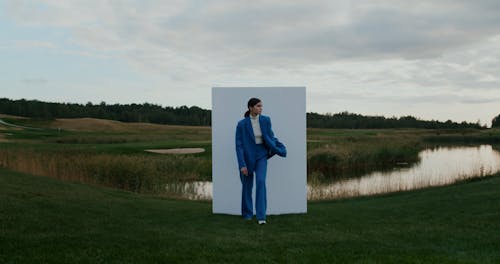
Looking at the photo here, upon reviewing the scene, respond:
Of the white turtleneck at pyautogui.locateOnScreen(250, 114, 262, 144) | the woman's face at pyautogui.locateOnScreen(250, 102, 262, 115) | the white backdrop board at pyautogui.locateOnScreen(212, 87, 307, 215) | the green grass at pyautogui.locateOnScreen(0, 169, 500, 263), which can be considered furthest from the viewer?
the white backdrop board at pyautogui.locateOnScreen(212, 87, 307, 215)

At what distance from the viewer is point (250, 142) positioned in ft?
26.4

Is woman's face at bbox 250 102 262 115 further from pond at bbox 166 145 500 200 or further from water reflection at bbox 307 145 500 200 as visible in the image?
water reflection at bbox 307 145 500 200

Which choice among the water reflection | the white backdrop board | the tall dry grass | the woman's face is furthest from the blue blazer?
the tall dry grass

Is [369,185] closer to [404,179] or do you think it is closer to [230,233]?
[404,179]

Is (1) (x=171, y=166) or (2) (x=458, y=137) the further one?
(2) (x=458, y=137)

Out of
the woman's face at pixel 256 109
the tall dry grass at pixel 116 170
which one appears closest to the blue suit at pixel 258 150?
the woman's face at pixel 256 109

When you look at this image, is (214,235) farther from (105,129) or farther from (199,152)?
(105,129)

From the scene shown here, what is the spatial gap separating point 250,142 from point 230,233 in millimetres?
1674

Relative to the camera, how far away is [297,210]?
29.8 feet

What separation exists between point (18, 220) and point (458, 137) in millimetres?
61488

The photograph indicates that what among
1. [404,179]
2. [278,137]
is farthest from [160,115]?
[278,137]

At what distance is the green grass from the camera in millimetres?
5363

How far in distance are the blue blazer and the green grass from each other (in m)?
1.02

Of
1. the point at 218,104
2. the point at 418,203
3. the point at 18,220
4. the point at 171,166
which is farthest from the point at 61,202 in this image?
the point at 171,166
